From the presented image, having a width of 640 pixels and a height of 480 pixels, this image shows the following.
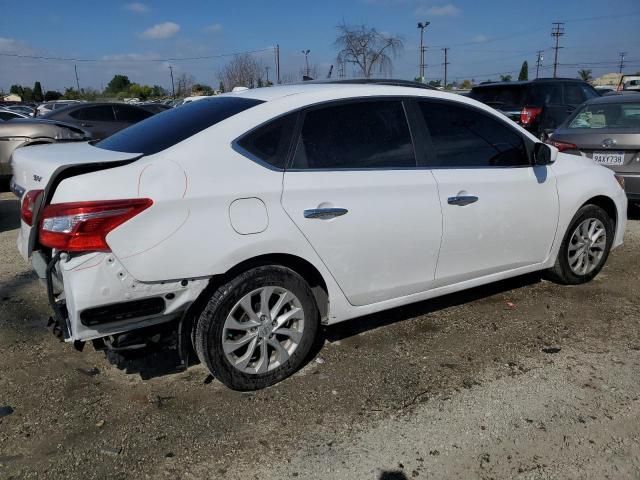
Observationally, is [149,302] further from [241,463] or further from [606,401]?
[606,401]

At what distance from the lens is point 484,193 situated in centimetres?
373

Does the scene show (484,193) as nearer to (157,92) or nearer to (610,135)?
(610,135)

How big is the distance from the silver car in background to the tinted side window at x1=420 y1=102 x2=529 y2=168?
3054mm

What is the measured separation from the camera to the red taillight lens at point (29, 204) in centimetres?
288

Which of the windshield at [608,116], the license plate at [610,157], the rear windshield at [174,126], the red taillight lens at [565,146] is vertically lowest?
the license plate at [610,157]

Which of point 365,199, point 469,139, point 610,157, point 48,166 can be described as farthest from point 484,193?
point 610,157

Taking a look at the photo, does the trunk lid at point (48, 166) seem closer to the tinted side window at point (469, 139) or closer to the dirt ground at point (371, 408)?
the dirt ground at point (371, 408)

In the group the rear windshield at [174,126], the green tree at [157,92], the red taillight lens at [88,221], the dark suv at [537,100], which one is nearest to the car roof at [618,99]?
the dark suv at [537,100]

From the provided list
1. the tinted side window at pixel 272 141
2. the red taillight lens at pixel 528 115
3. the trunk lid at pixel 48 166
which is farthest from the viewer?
the red taillight lens at pixel 528 115

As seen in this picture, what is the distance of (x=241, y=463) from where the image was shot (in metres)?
2.57

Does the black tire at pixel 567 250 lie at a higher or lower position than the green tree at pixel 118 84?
lower

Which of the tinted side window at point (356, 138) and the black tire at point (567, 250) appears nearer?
the tinted side window at point (356, 138)

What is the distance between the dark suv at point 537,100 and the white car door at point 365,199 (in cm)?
767

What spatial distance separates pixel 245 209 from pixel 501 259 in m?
2.07
